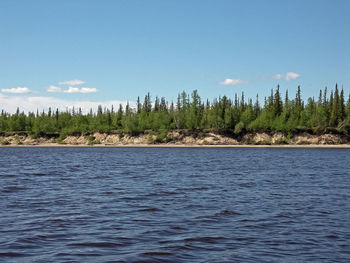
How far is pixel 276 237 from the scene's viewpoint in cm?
1287

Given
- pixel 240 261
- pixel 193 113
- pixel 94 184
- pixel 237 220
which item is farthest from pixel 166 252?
pixel 193 113

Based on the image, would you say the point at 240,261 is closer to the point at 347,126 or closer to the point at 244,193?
the point at 244,193

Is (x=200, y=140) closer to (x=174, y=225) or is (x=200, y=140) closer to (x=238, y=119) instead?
(x=238, y=119)

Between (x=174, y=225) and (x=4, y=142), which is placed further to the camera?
(x=4, y=142)

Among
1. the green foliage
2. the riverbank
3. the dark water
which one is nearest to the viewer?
the dark water

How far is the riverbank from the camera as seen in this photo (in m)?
139


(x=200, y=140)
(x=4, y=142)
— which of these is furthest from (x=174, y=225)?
(x=4, y=142)

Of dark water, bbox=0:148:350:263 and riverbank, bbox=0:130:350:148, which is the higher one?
riverbank, bbox=0:130:350:148

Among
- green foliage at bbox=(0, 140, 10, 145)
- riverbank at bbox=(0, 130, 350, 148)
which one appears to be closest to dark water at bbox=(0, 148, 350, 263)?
riverbank at bbox=(0, 130, 350, 148)

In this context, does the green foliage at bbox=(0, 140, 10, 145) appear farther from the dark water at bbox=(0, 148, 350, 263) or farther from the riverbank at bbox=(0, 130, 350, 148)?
the dark water at bbox=(0, 148, 350, 263)

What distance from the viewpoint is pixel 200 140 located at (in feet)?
477

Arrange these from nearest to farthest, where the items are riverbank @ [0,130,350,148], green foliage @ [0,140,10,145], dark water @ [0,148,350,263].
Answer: dark water @ [0,148,350,263], riverbank @ [0,130,350,148], green foliage @ [0,140,10,145]

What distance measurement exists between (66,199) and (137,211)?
17.9 ft

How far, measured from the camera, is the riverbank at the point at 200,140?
455 feet
